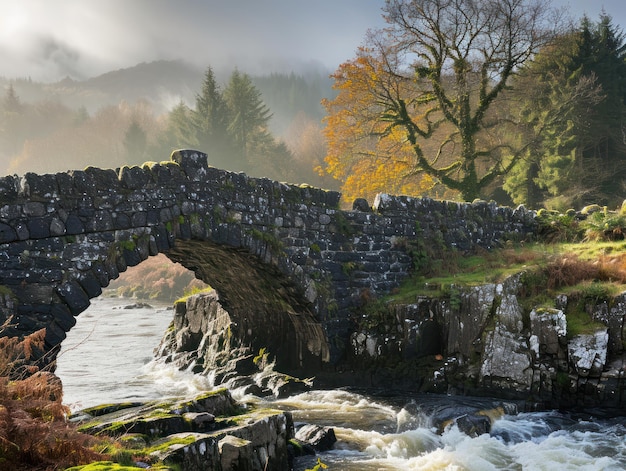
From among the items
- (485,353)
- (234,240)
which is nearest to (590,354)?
(485,353)

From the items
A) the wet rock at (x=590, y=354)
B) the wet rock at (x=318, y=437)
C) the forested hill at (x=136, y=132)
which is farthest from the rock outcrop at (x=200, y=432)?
the forested hill at (x=136, y=132)

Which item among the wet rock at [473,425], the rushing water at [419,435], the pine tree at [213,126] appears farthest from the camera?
the pine tree at [213,126]

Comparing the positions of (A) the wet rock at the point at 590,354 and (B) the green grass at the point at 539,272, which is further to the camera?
(B) the green grass at the point at 539,272

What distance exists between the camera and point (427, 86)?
2484cm

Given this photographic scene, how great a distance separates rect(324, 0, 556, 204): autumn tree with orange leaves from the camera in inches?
886

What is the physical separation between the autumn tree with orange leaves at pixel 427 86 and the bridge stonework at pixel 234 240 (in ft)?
23.0

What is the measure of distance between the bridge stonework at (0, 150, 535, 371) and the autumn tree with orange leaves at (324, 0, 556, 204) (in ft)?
23.0

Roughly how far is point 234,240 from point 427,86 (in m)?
16.4

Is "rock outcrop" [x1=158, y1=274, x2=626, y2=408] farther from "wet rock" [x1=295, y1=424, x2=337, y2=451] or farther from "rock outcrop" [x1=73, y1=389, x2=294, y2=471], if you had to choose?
"rock outcrop" [x1=73, y1=389, x2=294, y2=471]

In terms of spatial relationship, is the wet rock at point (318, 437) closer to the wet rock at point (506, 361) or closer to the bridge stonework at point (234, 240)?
the wet rock at point (506, 361)

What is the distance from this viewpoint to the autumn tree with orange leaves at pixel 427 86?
2252 cm

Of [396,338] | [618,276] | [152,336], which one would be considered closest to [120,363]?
[152,336]

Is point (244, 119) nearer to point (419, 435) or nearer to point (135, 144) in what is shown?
point (135, 144)

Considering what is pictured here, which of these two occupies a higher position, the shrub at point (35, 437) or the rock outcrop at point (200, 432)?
the shrub at point (35, 437)
